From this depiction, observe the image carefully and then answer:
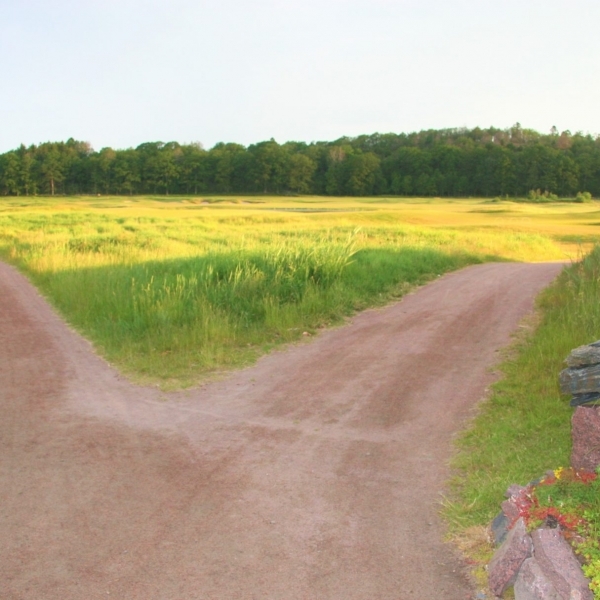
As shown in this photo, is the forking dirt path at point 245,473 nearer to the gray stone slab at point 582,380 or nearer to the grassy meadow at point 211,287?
the grassy meadow at point 211,287

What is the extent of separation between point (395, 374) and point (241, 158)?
74.8 metres

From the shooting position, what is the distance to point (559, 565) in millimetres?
3387

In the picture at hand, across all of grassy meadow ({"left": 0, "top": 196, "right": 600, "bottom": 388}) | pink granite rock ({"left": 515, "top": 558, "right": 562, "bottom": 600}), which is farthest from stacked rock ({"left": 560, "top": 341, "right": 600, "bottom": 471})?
Result: grassy meadow ({"left": 0, "top": 196, "right": 600, "bottom": 388})

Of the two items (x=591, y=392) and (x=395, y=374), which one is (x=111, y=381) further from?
(x=591, y=392)

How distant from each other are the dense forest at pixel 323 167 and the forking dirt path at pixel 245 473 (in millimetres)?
61174

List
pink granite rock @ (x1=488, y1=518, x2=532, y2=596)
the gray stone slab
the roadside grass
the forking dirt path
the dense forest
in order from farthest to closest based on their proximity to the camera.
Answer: the dense forest, the gray stone slab, the roadside grass, the forking dirt path, pink granite rock @ (x1=488, y1=518, x2=532, y2=596)

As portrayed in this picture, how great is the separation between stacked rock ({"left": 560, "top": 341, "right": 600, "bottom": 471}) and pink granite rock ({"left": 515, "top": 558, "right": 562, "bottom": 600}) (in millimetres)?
983

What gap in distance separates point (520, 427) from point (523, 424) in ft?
0.18

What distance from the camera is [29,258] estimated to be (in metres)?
17.3

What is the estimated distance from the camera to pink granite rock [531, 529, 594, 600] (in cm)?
327

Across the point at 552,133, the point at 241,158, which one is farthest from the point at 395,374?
the point at 552,133

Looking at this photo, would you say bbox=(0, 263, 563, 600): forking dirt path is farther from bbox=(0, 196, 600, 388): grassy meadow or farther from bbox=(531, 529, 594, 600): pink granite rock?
bbox=(0, 196, 600, 388): grassy meadow

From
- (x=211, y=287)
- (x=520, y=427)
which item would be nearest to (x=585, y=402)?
(x=520, y=427)

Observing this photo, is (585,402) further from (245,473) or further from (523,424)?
(245,473)
